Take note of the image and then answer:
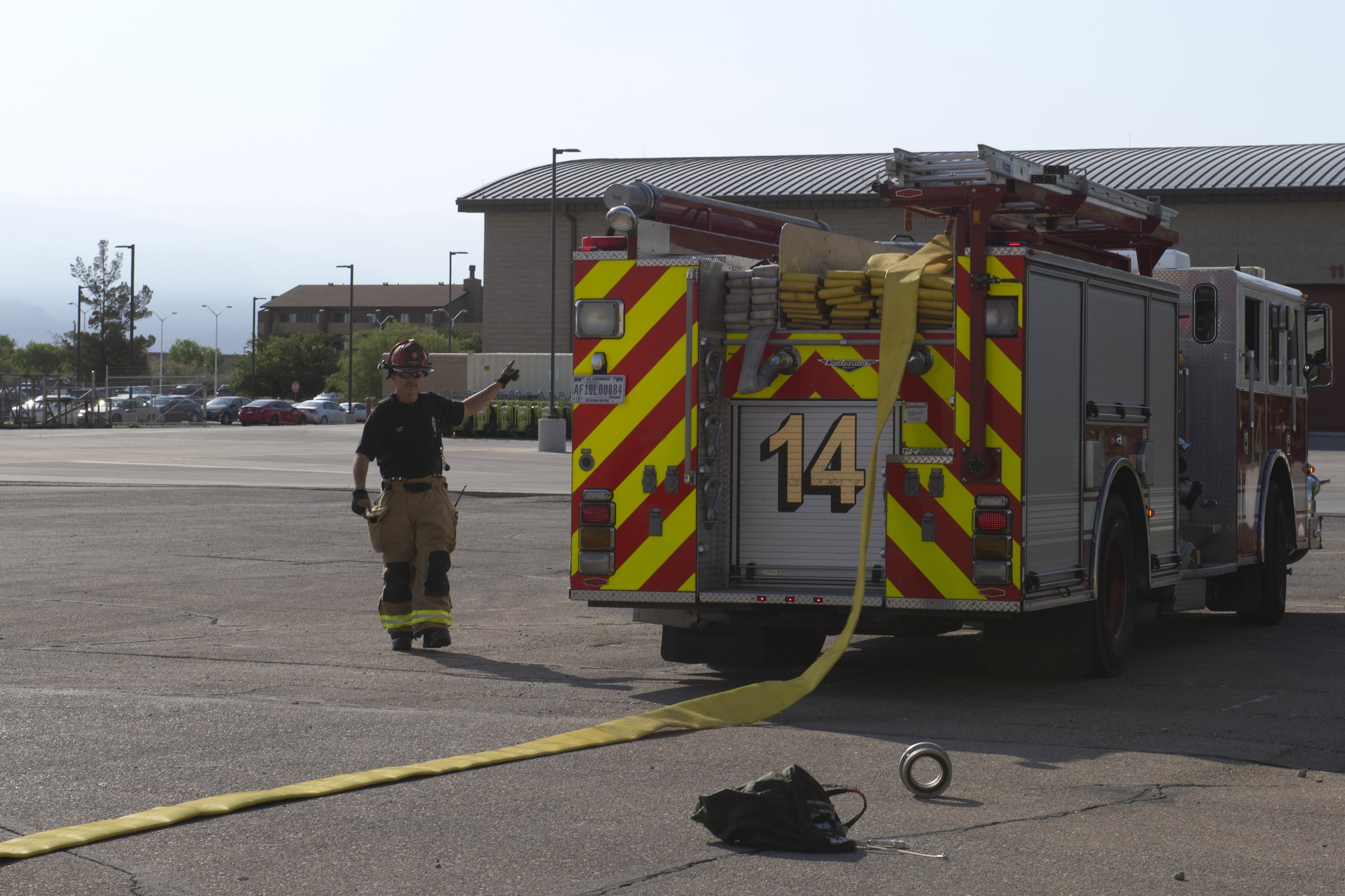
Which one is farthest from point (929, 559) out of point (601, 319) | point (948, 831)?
point (948, 831)

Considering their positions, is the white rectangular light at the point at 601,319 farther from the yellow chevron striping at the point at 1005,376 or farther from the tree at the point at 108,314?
the tree at the point at 108,314

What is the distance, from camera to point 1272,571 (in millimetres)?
12398

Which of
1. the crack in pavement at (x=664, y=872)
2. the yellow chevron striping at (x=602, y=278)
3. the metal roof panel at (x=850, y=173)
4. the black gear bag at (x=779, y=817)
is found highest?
the metal roof panel at (x=850, y=173)

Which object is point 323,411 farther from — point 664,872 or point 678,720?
point 664,872

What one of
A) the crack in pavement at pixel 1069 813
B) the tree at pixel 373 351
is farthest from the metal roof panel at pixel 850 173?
the crack in pavement at pixel 1069 813

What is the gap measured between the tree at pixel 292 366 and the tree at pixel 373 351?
1.21 metres

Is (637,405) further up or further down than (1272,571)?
further up

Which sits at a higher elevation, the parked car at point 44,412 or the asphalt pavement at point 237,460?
the parked car at point 44,412

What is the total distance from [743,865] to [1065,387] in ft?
14.1

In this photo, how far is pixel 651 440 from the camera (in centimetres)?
901

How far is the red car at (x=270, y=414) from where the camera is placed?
238 ft

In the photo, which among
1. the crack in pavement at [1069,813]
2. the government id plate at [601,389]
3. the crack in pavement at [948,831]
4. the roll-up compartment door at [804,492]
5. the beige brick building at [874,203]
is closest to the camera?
the crack in pavement at [948,831]

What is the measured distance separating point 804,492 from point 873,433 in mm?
512

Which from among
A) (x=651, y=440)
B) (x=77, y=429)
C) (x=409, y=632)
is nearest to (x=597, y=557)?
(x=651, y=440)
